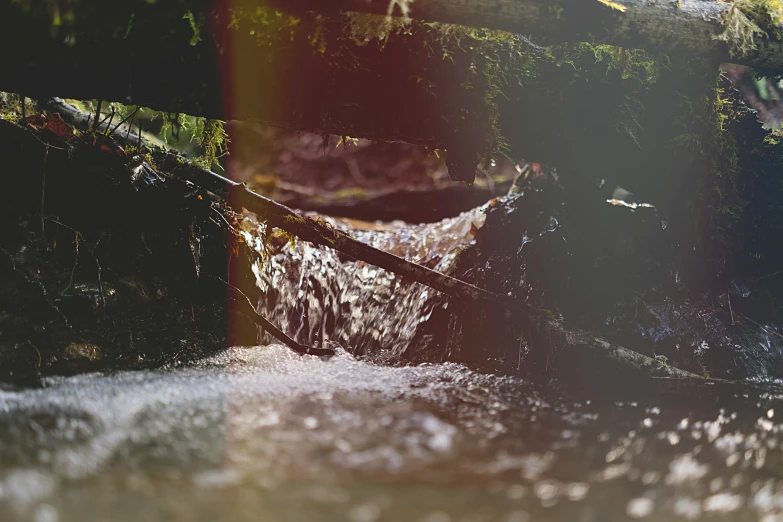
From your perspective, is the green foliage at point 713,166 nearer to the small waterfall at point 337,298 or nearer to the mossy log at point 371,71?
the mossy log at point 371,71

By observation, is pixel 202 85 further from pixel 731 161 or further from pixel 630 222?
pixel 731 161

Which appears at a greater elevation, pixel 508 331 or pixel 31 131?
pixel 31 131

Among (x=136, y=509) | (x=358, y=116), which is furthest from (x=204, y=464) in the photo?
(x=358, y=116)

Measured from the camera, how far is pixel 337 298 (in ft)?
9.98

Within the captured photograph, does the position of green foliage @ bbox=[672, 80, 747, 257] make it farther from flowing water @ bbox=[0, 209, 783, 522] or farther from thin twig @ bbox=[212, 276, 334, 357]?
thin twig @ bbox=[212, 276, 334, 357]

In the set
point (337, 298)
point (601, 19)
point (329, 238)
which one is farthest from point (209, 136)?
point (601, 19)

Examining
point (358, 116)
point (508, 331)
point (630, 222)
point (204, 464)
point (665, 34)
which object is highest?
point (665, 34)

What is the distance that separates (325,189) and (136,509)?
5.24 metres

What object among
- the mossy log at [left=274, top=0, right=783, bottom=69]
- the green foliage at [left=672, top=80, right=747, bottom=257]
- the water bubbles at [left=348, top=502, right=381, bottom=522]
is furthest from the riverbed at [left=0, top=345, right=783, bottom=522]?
the mossy log at [left=274, top=0, right=783, bottom=69]

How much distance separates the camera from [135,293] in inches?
92.2

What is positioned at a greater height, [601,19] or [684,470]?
[601,19]

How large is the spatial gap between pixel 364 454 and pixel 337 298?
6.13 feet

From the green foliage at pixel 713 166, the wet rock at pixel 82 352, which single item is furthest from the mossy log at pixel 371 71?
the wet rock at pixel 82 352

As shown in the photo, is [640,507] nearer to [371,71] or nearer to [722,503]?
[722,503]
